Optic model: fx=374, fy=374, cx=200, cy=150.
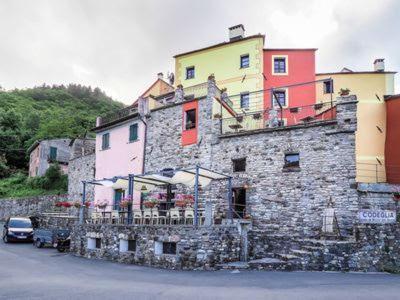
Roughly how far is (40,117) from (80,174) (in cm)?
3089

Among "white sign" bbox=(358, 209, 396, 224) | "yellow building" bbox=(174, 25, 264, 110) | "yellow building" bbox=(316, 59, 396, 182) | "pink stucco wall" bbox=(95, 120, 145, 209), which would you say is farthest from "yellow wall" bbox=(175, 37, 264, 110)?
"white sign" bbox=(358, 209, 396, 224)

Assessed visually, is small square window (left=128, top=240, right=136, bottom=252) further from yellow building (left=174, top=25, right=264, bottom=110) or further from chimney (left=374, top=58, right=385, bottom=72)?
chimney (left=374, top=58, right=385, bottom=72)

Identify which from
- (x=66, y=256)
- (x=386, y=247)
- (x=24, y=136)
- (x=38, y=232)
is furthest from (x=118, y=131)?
(x=24, y=136)

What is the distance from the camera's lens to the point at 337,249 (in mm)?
13562

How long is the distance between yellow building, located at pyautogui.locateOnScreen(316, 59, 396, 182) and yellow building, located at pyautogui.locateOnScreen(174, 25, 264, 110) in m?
5.14

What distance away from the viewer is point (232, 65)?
90.6 ft

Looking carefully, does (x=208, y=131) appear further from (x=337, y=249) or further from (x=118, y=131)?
(x=337, y=249)

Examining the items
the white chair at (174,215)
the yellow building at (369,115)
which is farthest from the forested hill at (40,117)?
the white chair at (174,215)

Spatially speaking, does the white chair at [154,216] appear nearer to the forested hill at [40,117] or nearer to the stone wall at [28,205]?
the stone wall at [28,205]

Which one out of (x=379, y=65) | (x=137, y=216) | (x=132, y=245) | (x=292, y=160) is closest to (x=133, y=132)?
(x=137, y=216)

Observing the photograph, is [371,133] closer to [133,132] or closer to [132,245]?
[133,132]

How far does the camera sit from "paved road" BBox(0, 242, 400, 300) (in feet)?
30.2

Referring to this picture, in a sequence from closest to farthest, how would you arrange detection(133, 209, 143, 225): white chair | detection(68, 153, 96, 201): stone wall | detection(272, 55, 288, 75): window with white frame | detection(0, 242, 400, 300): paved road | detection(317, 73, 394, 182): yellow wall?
detection(0, 242, 400, 300): paved road < detection(133, 209, 143, 225): white chair < detection(317, 73, 394, 182): yellow wall < detection(272, 55, 288, 75): window with white frame < detection(68, 153, 96, 201): stone wall

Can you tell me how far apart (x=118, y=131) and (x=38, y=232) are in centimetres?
816
